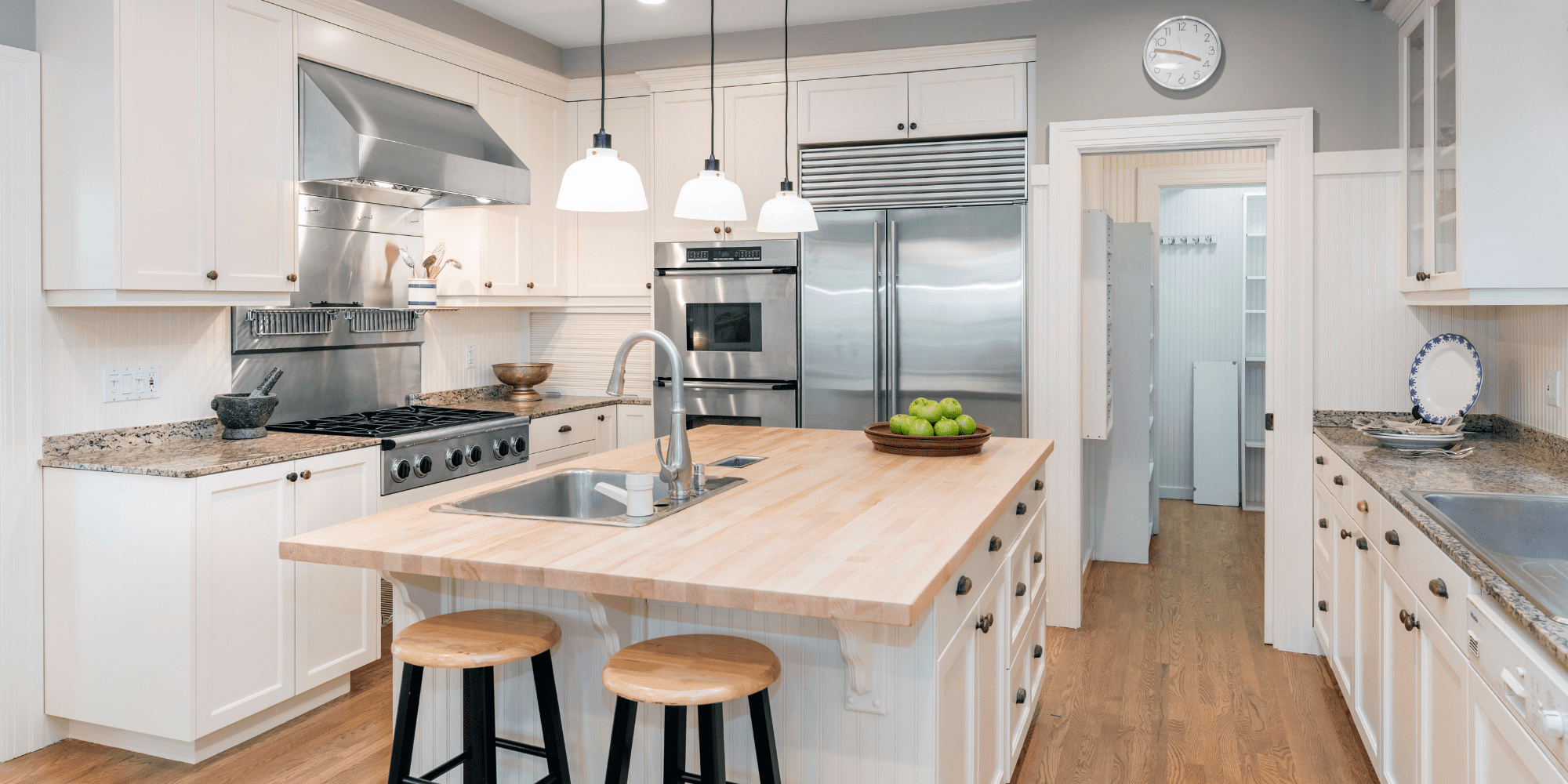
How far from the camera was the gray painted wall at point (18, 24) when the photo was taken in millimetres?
2920

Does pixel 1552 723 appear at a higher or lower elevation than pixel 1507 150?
lower

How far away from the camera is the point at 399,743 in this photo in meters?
2.02

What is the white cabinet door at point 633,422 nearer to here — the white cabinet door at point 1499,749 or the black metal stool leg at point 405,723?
the black metal stool leg at point 405,723

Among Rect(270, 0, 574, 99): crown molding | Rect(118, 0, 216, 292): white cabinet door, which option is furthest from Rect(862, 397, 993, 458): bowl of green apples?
Rect(270, 0, 574, 99): crown molding

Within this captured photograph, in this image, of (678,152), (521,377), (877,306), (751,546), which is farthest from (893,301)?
(751,546)

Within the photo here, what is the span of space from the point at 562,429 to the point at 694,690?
2963 mm

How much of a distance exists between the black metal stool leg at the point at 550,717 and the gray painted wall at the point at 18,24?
8.21 feet

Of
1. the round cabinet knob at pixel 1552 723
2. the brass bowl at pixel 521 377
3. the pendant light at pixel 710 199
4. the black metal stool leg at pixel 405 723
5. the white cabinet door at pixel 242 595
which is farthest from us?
the brass bowl at pixel 521 377

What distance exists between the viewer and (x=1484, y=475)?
2684mm

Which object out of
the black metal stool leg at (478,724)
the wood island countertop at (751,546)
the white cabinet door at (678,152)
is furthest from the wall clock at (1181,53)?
the black metal stool leg at (478,724)

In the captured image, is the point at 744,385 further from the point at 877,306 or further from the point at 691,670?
the point at 691,670

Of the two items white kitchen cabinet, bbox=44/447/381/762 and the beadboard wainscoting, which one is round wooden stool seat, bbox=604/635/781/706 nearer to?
white kitchen cabinet, bbox=44/447/381/762

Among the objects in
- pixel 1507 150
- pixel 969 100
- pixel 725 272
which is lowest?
pixel 725 272

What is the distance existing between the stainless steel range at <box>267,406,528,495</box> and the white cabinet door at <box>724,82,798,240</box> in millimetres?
1432
